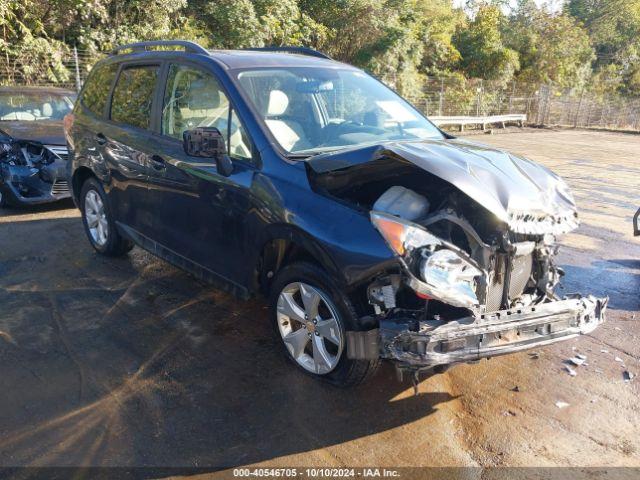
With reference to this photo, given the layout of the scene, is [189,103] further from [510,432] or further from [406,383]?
[510,432]

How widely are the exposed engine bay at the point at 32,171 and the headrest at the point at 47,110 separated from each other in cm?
150

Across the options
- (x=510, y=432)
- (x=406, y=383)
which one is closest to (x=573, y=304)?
(x=510, y=432)

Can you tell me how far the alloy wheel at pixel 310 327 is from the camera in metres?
3.28

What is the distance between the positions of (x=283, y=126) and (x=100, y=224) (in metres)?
2.82

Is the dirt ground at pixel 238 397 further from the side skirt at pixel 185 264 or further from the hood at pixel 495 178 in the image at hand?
the hood at pixel 495 178

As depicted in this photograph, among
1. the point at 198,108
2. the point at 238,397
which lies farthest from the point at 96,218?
the point at 238,397

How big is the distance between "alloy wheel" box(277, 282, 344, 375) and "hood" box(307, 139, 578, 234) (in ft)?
2.50

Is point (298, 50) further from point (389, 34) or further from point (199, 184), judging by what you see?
point (389, 34)

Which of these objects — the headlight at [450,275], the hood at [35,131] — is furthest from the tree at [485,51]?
the headlight at [450,275]

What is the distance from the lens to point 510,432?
3.09 m

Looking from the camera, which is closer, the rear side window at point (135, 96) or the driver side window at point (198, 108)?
the driver side window at point (198, 108)

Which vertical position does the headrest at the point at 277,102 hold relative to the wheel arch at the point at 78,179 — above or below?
above

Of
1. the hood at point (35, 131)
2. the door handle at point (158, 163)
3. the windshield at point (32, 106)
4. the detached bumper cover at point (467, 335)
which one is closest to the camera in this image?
the detached bumper cover at point (467, 335)

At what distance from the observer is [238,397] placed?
134 inches
